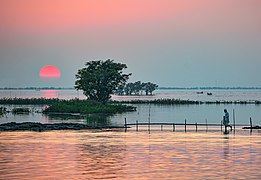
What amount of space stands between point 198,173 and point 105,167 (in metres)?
4.81

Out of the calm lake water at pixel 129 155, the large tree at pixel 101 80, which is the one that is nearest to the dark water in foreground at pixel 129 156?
the calm lake water at pixel 129 155

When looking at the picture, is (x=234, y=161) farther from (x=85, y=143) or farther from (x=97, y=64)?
(x=97, y=64)

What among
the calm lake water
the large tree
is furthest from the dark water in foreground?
the large tree

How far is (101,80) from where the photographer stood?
101375 millimetres

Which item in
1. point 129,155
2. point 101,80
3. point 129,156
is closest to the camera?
point 129,156

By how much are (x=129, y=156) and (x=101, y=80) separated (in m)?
68.6

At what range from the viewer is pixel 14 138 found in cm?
4375

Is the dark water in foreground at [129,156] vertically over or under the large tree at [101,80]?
under

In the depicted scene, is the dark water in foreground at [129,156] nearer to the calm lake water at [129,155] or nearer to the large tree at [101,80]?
the calm lake water at [129,155]

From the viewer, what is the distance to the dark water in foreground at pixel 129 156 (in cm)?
2689

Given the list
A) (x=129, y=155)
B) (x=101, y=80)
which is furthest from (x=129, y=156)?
(x=101, y=80)

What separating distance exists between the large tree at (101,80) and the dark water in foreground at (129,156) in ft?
175

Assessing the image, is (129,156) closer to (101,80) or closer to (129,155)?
(129,155)

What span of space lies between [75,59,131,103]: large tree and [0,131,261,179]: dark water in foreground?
53321 millimetres
